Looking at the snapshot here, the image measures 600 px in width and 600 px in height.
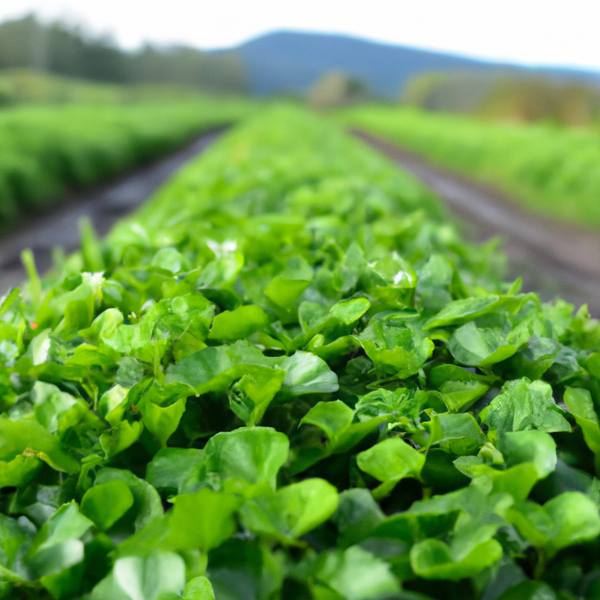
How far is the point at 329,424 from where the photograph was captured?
0.50m

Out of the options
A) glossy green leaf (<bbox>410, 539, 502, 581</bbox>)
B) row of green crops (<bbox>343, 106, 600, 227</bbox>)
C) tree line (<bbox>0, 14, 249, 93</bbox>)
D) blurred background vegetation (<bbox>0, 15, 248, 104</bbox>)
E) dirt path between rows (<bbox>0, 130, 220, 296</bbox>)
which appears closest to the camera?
glossy green leaf (<bbox>410, 539, 502, 581</bbox>)

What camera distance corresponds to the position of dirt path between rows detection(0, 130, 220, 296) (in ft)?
19.7

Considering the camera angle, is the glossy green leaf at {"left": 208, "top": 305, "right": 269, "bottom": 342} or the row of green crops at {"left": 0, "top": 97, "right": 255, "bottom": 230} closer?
the glossy green leaf at {"left": 208, "top": 305, "right": 269, "bottom": 342}

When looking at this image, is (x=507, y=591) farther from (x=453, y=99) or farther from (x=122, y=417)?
(x=453, y=99)

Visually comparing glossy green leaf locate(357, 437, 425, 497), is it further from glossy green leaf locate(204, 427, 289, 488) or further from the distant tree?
the distant tree

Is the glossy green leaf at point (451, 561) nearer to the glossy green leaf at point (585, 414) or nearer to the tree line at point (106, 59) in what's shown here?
the glossy green leaf at point (585, 414)

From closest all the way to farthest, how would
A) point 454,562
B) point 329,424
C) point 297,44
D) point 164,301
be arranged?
point 454,562 < point 329,424 < point 164,301 < point 297,44

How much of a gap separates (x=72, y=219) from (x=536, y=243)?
7146 millimetres

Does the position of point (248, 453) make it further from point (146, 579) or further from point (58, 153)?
point (58, 153)

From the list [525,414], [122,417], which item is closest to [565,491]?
[525,414]

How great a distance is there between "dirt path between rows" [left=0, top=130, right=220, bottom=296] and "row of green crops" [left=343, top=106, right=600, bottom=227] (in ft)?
25.2

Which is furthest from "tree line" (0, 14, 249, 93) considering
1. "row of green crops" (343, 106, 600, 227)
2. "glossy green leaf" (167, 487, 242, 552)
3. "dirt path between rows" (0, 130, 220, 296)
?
"glossy green leaf" (167, 487, 242, 552)

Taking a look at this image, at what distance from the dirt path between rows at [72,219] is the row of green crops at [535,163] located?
767 cm

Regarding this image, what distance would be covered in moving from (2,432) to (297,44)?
10399 cm
